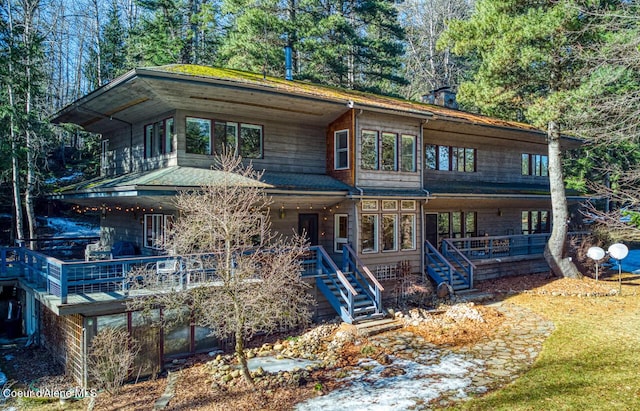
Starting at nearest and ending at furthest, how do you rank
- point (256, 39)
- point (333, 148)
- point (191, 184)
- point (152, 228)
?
point (191, 184) → point (152, 228) → point (333, 148) → point (256, 39)

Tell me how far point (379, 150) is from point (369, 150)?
427 millimetres

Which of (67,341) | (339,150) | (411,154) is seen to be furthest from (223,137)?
(67,341)

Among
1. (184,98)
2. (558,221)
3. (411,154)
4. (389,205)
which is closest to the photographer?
(184,98)

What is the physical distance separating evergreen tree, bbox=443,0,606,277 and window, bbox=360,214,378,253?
25.2ft

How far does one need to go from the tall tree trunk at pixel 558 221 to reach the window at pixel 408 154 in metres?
6.31

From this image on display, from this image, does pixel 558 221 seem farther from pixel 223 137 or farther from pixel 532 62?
pixel 223 137

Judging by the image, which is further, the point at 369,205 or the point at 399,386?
the point at 369,205

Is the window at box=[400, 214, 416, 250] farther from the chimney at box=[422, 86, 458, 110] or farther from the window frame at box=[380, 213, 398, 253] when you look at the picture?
the chimney at box=[422, 86, 458, 110]

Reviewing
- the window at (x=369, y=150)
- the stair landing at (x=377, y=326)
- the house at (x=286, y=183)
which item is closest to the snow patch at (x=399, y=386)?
the stair landing at (x=377, y=326)

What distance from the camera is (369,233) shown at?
1548 cm

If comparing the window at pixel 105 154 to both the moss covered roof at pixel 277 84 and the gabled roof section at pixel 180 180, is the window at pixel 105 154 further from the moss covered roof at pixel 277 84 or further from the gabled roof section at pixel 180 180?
the moss covered roof at pixel 277 84

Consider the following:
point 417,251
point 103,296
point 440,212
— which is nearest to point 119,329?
point 103,296

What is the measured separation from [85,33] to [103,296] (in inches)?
1588

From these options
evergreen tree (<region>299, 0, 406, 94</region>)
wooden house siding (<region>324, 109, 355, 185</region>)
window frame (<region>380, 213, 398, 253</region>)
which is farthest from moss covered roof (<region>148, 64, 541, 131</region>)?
evergreen tree (<region>299, 0, 406, 94</region>)
